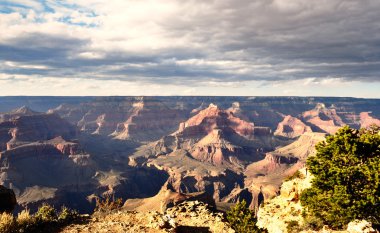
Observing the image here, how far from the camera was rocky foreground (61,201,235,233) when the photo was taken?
111 ft

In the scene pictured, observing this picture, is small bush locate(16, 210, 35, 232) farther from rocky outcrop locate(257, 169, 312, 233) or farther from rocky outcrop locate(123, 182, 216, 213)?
rocky outcrop locate(123, 182, 216, 213)

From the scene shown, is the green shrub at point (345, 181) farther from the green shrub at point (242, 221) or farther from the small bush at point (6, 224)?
the small bush at point (6, 224)

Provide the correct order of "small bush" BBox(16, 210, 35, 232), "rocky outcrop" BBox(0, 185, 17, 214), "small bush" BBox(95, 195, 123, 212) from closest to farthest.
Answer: "small bush" BBox(16, 210, 35, 232)
"rocky outcrop" BBox(0, 185, 17, 214)
"small bush" BBox(95, 195, 123, 212)

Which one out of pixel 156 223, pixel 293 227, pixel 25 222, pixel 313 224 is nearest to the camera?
pixel 25 222

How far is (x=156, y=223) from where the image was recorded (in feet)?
114

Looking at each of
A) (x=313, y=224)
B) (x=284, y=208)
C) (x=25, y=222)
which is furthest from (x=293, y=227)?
(x=25, y=222)

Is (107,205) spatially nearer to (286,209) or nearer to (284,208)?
(284,208)

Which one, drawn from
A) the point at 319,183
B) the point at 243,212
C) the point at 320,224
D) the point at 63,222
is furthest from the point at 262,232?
the point at 63,222

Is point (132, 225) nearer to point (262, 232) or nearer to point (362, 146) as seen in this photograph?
point (262, 232)

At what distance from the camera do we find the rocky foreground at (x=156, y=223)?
33.8 metres

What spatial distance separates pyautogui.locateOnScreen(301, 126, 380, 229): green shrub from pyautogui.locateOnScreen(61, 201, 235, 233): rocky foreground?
31.4 feet

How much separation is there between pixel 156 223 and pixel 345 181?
59.3 feet

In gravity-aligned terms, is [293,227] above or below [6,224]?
below

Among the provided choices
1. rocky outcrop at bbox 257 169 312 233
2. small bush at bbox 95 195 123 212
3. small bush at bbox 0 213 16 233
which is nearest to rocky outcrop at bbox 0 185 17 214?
small bush at bbox 0 213 16 233
